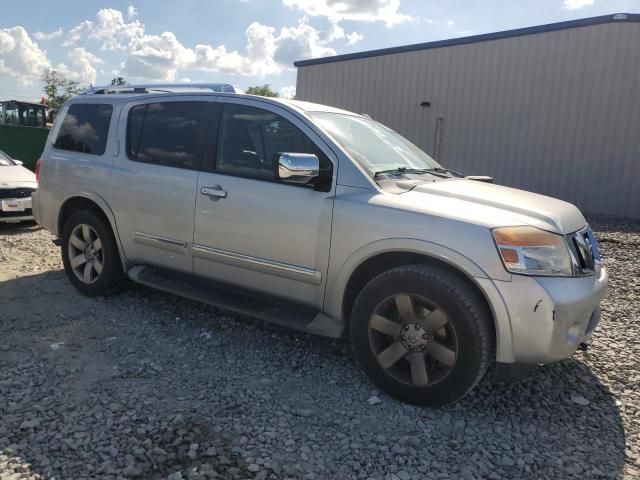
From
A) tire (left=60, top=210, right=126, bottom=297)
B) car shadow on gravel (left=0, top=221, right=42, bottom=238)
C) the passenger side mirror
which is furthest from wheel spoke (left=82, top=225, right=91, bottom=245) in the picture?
car shadow on gravel (left=0, top=221, right=42, bottom=238)

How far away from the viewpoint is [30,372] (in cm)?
344

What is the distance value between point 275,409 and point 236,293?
1120 millimetres

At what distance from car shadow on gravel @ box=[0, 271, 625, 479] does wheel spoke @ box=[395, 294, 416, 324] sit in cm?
53

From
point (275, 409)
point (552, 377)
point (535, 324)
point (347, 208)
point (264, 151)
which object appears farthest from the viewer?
point (264, 151)

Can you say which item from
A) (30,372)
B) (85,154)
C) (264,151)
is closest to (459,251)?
(264,151)

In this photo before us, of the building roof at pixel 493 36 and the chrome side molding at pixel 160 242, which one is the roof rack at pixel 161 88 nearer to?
the chrome side molding at pixel 160 242

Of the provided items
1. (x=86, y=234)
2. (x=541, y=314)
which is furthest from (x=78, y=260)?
(x=541, y=314)

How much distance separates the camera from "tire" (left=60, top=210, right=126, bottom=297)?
4777 mm

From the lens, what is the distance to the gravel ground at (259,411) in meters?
2.61

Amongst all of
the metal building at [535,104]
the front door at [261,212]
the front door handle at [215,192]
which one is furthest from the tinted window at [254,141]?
the metal building at [535,104]

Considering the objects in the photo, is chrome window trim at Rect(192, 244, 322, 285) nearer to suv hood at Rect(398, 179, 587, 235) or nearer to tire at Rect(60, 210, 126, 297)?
suv hood at Rect(398, 179, 587, 235)

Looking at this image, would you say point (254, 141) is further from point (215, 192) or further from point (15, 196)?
point (15, 196)

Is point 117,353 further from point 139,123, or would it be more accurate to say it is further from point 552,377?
point 552,377

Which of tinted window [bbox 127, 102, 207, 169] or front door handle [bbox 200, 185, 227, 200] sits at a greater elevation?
tinted window [bbox 127, 102, 207, 169]
